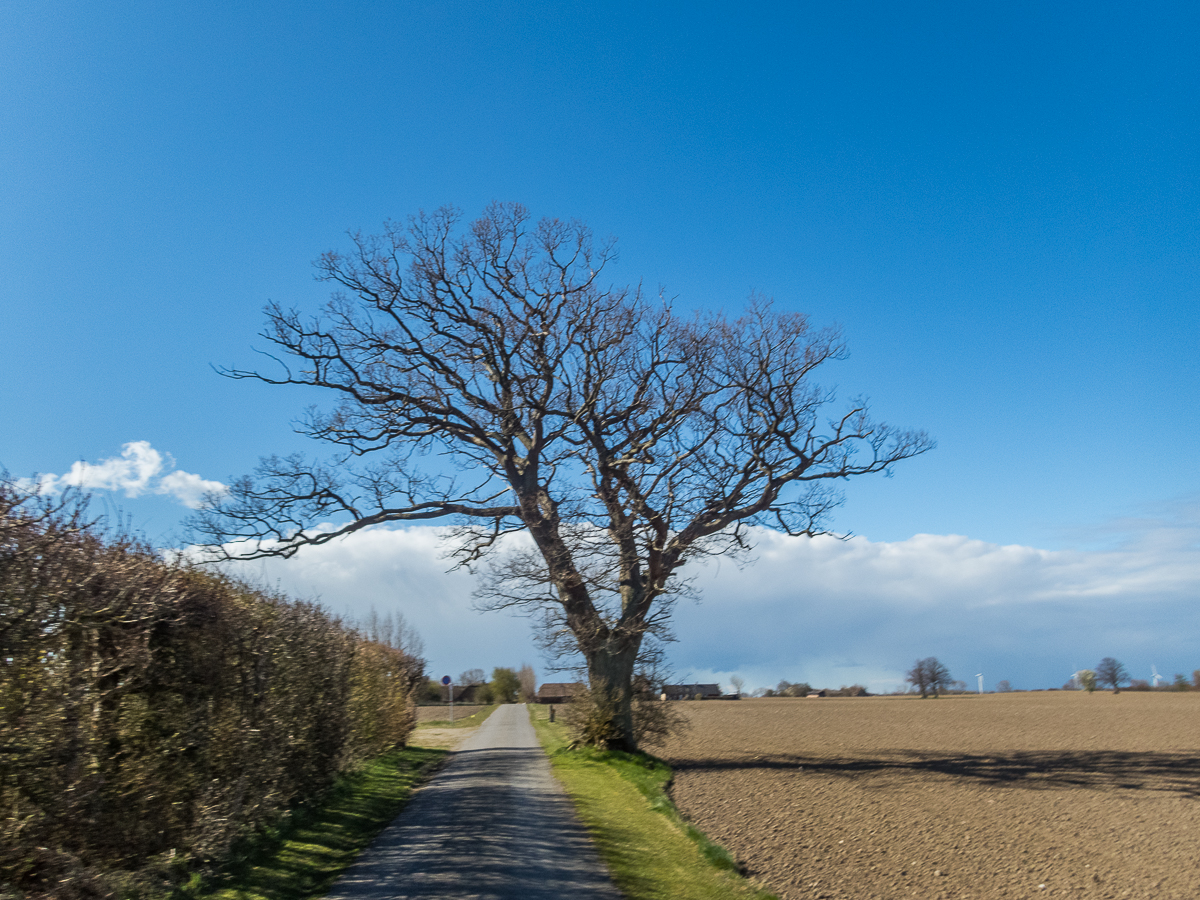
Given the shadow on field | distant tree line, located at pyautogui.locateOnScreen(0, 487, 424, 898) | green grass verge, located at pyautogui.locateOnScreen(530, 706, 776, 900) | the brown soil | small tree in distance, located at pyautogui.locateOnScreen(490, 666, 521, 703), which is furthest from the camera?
small tree in distance, located at pyautogui.locateOnScreen(490, 666, 521, 703)

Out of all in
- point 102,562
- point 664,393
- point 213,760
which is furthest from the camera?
point 664,393

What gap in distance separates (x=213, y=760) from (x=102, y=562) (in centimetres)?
277

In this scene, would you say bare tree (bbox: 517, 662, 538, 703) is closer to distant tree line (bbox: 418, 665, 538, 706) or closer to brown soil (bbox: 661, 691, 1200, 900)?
distant tree line (bbox: 418, 665, 538, 706)

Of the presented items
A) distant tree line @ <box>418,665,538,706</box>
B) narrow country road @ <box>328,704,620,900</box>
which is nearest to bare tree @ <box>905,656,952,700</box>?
distant tree line @ <box>418,665,538,706</box>

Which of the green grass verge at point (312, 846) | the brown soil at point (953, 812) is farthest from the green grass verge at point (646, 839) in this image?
the green grass verge at point (312, 846)

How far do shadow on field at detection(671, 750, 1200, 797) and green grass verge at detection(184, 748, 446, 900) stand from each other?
763 centimetres

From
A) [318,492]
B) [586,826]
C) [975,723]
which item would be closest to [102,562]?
[586,826]

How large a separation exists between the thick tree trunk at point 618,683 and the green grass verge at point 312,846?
4.91m

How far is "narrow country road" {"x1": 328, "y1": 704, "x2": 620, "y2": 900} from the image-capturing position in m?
7.07

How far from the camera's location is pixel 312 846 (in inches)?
355

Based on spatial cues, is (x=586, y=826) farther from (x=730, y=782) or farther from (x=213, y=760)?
(x=730, y=782)

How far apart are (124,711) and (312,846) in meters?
3.89

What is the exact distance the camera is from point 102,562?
5941 millimetres

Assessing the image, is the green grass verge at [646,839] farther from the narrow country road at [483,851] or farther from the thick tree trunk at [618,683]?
the thick tree trunk at [618,683]
